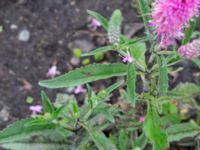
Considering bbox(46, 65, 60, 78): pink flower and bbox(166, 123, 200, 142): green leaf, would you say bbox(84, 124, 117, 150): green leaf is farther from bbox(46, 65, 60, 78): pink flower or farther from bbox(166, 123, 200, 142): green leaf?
bbox(46, 65, 60, 78): pink flower

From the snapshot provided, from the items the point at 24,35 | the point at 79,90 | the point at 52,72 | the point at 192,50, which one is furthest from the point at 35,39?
the point at 192,50

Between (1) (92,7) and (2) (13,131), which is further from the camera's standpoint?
(1) (92,7)

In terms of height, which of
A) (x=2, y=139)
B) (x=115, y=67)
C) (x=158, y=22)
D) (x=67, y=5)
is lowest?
(x=2, y=139)

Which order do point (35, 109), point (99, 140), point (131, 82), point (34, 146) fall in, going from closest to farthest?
point (131, 82), point (99, 140), point (34, 146), point (35, 109)

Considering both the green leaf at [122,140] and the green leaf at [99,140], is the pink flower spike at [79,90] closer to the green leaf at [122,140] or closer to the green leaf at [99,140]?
the green leaf at [122,140]

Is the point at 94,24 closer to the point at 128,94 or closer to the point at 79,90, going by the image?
the point at 79,90

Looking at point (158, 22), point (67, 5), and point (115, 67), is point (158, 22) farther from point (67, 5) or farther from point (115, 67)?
point (67, 5)

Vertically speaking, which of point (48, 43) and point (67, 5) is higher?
point (67, 5)

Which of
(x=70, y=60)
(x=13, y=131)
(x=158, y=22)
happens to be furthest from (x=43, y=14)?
(x=158, y=22)
